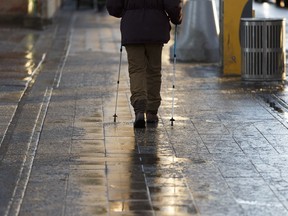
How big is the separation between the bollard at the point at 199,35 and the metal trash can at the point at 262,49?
3.12 meters

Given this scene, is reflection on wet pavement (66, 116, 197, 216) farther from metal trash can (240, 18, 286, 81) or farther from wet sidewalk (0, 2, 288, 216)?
metal trash can (240, 18, 286, 81)

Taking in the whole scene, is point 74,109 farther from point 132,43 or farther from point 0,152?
point 0,152

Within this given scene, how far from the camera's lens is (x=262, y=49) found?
14.4m

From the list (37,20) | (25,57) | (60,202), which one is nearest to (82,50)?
(25,57)

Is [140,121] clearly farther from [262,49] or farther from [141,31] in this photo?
[262,49]

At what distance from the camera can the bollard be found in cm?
1783

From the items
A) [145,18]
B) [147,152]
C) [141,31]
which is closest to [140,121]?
[141,31]

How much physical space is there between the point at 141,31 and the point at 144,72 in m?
0.47

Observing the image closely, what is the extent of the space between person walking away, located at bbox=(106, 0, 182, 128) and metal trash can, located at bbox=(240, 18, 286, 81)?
366 cm

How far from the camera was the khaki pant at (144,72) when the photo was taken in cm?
1075

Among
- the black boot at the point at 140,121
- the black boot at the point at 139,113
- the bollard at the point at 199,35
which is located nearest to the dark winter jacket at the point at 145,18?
the black boot at the point at 139,113

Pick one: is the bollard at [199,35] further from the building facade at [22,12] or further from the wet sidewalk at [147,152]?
the building facade at [22,12]

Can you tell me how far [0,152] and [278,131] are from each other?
290cm

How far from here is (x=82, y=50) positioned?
68.2 ft
